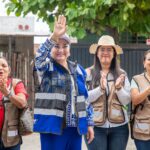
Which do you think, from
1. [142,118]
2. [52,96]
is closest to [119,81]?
[142,118]

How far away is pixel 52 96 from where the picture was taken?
4699mm

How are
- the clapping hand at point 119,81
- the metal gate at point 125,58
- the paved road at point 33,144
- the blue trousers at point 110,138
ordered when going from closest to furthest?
the clapping hand at point 119,81 → the blue trousers at point 110,138 → the paved road at point 33,144 → the metal gate at point 125,58

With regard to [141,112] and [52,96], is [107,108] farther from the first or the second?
[52,96]

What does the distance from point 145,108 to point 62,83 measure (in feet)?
4.18

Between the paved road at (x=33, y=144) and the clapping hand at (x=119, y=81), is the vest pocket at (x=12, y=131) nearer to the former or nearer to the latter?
the clapping hand at (x=119, y=81)

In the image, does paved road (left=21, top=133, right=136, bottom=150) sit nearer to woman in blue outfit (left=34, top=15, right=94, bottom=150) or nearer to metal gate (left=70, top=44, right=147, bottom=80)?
metal gate (left=70, top=44, right=147, bottom=80)

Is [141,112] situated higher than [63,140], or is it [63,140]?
[141,112]

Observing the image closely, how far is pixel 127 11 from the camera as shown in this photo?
5.97 m

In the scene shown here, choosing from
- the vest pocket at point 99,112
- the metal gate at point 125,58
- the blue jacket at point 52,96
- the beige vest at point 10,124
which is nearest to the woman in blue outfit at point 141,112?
the vest pocket at point 99,112

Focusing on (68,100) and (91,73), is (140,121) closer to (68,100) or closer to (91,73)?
(91,73)

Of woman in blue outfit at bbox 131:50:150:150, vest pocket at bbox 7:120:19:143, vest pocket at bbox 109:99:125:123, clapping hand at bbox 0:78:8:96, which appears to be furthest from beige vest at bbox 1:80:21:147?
woman in blue outfit at bbox 131:50:150:150

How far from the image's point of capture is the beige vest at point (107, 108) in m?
5.59

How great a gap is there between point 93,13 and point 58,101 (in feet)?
5.52

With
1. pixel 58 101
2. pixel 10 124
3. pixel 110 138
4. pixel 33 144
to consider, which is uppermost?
pixel 58 101
